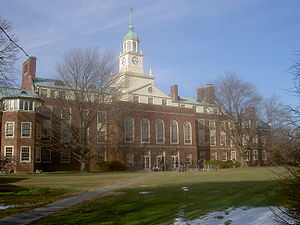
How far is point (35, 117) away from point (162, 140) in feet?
66.2

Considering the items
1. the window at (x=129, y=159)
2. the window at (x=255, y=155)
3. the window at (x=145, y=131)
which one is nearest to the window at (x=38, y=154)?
the window at (x=129, y=159)

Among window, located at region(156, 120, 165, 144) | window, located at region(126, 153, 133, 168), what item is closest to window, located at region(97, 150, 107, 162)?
window, located at region(126, 153, 133, 168)

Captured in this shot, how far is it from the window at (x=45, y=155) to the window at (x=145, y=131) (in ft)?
45.7

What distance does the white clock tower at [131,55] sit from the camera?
60688 mm

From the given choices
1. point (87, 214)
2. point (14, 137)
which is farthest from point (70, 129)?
point (87, 214)

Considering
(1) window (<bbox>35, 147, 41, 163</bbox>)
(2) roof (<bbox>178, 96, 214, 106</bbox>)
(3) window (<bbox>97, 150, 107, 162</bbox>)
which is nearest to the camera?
(1) window (<bbox>35, 147, 41, 163</bbox>)

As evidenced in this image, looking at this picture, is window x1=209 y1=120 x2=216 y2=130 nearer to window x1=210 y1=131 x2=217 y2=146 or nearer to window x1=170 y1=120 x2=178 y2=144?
window x1=210 y1=131 x2=217 y2=146

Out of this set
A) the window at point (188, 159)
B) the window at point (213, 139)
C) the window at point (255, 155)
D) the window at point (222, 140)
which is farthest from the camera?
the window at point (255, 155)

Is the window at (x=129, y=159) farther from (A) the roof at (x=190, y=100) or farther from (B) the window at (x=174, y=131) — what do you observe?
(A) the roof at (x=190, y=100)

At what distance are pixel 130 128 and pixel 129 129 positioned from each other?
0.71ft

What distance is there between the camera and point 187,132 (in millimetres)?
55125

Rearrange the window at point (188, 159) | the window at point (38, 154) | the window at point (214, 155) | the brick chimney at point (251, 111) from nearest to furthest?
1. the window at point (38, 154)
2. the brick chimney at point (251, 111)
3. the window at point (188, 159)
4. the window at point (214, 155)

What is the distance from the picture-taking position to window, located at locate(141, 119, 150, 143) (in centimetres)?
5039

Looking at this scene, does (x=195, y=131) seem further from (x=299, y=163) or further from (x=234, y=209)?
(x=299, y=163)
